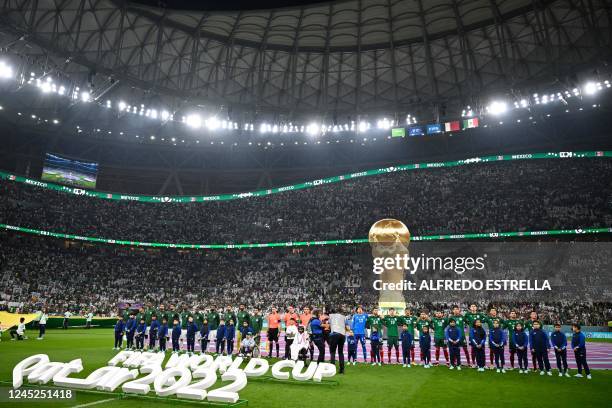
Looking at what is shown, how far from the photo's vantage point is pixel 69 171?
50938mm

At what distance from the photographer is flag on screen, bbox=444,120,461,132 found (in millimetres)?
39081

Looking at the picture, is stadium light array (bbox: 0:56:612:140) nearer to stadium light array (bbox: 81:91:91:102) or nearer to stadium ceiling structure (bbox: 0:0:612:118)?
stadium light array (bbox: 81:91:91:102)

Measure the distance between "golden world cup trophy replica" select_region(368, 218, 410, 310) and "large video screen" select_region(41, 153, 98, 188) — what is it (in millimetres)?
37701

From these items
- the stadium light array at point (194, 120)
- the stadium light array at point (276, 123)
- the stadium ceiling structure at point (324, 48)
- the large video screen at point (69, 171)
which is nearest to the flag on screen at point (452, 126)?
the stadium ceiling structure at point (324, 48)

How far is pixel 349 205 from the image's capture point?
169 ft

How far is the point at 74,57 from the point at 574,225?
142 ft

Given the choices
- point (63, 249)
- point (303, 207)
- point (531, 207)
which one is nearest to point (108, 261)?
point (63, 249)

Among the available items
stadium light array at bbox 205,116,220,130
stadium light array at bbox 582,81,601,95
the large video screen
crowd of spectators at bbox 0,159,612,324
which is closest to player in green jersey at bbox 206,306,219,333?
crowd of spectators at bbox 0,159,612,324

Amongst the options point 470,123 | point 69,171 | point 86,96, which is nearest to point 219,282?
point 69,171

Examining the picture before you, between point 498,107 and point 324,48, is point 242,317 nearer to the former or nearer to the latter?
point 324,48

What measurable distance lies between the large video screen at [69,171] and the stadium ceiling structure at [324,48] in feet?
48.9

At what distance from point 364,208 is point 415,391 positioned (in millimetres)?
39942

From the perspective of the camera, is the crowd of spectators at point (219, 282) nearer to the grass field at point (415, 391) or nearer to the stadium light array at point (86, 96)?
the stadium light array at point (86, 96)

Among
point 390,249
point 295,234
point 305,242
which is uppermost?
point 295,234
